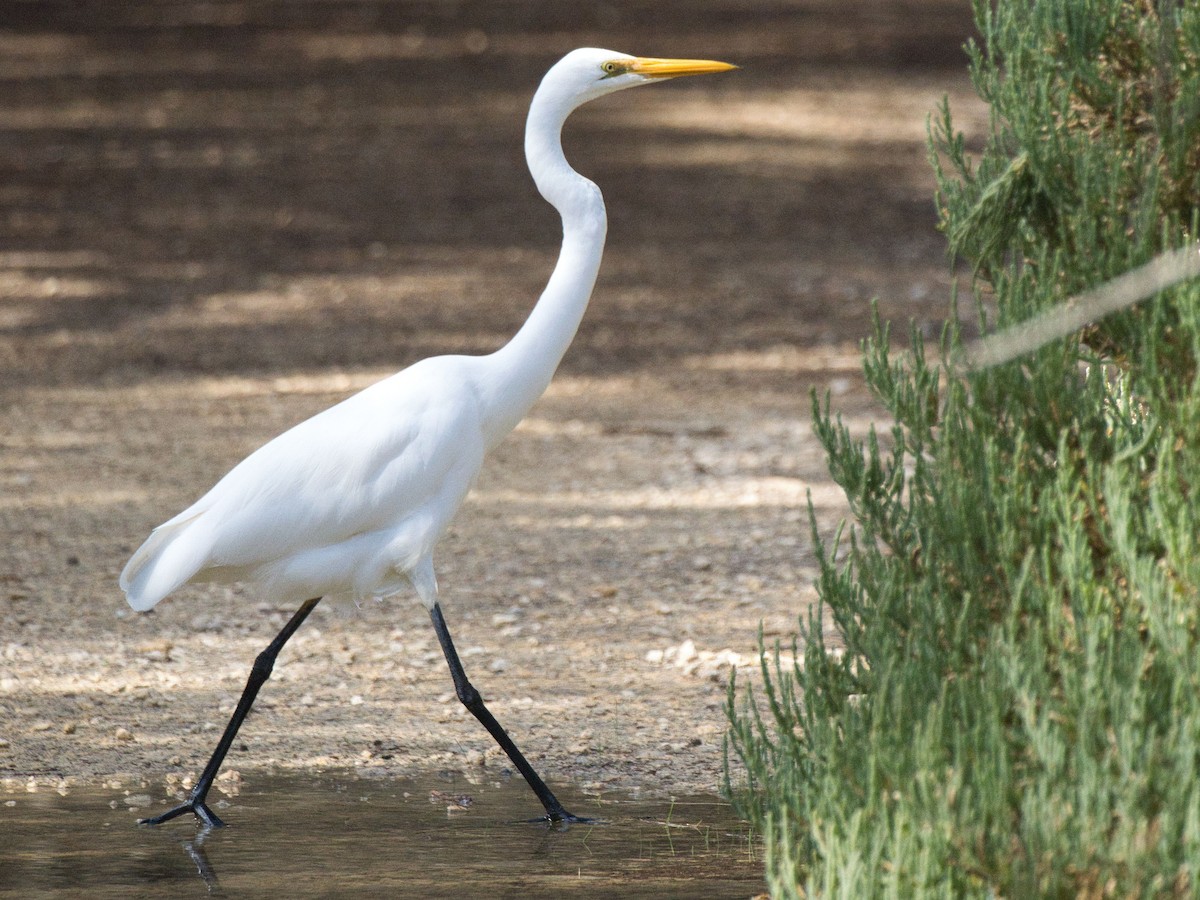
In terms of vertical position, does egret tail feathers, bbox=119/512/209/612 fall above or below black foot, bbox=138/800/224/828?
above

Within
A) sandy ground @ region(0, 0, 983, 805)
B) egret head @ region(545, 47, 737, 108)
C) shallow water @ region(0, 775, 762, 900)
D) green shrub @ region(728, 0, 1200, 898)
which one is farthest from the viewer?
sandy ground @ region(0, 0, 983, 805)

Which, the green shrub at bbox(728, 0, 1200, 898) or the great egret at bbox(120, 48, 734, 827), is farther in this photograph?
the great egret at bbox(120, 48, 734, 827)

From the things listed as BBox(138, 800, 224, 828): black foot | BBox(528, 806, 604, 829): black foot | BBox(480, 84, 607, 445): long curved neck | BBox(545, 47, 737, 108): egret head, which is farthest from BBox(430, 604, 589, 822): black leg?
BBox(545, 47, 737, 108): egret head

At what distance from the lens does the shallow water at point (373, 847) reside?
4.46 meters

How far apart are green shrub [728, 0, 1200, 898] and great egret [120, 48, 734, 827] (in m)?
1.37

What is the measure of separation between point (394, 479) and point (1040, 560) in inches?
80.0

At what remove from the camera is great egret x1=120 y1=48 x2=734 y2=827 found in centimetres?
499

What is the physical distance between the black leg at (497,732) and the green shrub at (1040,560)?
1.08 metres

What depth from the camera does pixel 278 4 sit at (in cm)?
2605

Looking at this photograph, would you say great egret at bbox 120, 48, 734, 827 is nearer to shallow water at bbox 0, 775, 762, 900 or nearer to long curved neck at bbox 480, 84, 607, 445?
long curved neck at bbox 480, 84, 607, 445

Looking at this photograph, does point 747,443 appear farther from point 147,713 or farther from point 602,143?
point 602,143

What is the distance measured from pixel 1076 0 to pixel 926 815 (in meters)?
1.67

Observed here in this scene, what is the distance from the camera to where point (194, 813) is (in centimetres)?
494

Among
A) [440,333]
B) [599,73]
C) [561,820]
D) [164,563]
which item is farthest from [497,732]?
[440,333]
